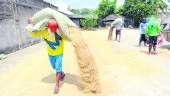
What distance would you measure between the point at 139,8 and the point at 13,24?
3657 cm

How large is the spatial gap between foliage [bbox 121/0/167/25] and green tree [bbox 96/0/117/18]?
3.80 m

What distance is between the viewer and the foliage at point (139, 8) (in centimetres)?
4753

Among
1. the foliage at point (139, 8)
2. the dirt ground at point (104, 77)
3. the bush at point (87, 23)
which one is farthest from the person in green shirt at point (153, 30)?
the foliage at point (139, 8)

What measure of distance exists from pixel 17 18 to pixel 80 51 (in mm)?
9359

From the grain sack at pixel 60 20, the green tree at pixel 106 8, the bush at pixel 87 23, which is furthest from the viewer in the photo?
the green tree at pixel 106 8

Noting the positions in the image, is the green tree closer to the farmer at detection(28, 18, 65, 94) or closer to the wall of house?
the wall of house

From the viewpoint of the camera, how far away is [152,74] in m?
8.06

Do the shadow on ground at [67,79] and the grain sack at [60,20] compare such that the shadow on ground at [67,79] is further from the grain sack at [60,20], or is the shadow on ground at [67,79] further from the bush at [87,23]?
the bush at [87,23]

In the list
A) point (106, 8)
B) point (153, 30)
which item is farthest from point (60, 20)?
point (106, 8)

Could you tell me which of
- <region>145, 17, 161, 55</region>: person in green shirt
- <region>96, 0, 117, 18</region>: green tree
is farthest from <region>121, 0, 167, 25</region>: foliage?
<region>145, 17, 161, 55</region>: person in green shirt

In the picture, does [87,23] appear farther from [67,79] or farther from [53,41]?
[53,41]

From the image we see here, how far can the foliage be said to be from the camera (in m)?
47.5

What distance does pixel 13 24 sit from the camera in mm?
13914

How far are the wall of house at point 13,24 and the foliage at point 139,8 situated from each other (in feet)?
108
